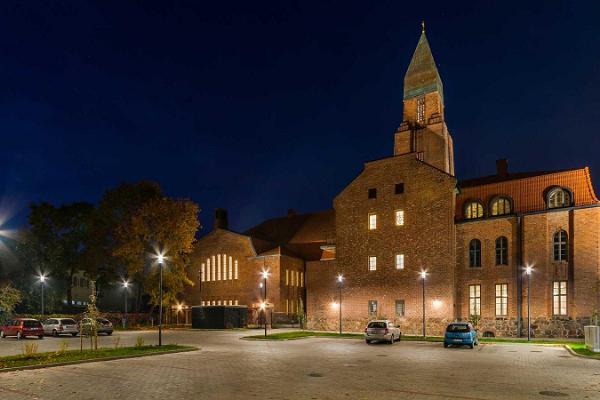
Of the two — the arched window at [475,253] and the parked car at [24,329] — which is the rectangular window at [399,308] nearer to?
the arched window at [475,253]

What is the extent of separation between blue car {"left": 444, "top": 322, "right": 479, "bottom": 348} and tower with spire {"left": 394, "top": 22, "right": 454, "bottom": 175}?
92.8 ft

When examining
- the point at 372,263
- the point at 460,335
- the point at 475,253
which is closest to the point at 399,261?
the point at 372,263

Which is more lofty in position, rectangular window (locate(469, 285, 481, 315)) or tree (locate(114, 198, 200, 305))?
tree (locate(114, 198, 200, 305))

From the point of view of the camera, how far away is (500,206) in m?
42.9

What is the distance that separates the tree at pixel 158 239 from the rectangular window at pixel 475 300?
28993 mm

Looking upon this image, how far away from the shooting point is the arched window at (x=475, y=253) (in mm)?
42844

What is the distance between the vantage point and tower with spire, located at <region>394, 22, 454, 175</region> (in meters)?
56.3

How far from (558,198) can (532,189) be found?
2.19m

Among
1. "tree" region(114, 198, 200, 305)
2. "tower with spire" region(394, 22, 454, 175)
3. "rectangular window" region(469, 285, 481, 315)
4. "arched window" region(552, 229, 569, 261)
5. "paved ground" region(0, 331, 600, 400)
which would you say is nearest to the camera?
"paved ground" region(0, 331, 600, 400)

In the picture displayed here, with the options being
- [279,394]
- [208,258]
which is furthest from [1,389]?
[208,258]

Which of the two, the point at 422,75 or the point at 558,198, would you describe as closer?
the point at 558,198

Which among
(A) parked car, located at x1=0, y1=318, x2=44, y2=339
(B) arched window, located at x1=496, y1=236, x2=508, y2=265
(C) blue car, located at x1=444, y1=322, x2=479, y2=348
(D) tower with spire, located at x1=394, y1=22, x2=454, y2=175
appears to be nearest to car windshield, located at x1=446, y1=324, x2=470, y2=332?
(C) blue car, located at x1=444, y1=322, x2=479, y2=348

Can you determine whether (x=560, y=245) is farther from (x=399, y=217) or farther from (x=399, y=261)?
(x=399, y=217)

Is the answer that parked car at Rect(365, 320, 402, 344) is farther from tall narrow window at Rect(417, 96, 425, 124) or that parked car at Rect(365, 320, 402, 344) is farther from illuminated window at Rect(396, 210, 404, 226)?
tall narrow window at Rect(417, 96, 425, 124)
